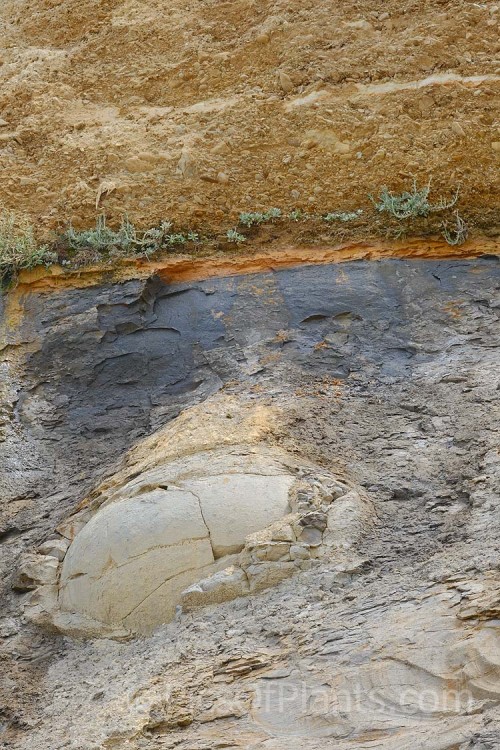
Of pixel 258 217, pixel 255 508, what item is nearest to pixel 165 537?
pixel 255 508

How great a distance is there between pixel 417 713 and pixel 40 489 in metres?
2.79

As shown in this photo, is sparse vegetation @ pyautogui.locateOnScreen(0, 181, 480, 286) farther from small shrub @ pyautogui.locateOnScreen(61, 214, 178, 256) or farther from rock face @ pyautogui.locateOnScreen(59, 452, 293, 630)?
rock face @ pyautogui.locateOnScreen(59, 452, 293, 630)

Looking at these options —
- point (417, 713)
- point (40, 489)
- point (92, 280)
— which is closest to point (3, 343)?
point (92, 280)

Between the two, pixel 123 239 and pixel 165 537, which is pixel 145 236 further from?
pixel 165 537

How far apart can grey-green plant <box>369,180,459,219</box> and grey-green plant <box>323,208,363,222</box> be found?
0.44 ft

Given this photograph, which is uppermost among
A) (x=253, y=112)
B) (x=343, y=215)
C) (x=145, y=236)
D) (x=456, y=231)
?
(x=253, y=112)

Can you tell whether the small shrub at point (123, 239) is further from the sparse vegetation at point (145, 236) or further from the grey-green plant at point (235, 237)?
the grey-green plant at point (235, 237)

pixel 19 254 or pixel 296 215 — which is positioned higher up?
pixel 19 254

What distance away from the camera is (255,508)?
14.2 ft

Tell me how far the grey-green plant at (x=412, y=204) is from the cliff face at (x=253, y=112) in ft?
0.34

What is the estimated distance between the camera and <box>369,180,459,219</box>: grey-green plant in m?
6.17

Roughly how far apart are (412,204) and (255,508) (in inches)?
106

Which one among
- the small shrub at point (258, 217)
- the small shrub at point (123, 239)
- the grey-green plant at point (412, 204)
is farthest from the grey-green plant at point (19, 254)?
the grey-green plant at point (412, 204)

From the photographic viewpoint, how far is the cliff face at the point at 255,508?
3.44m
